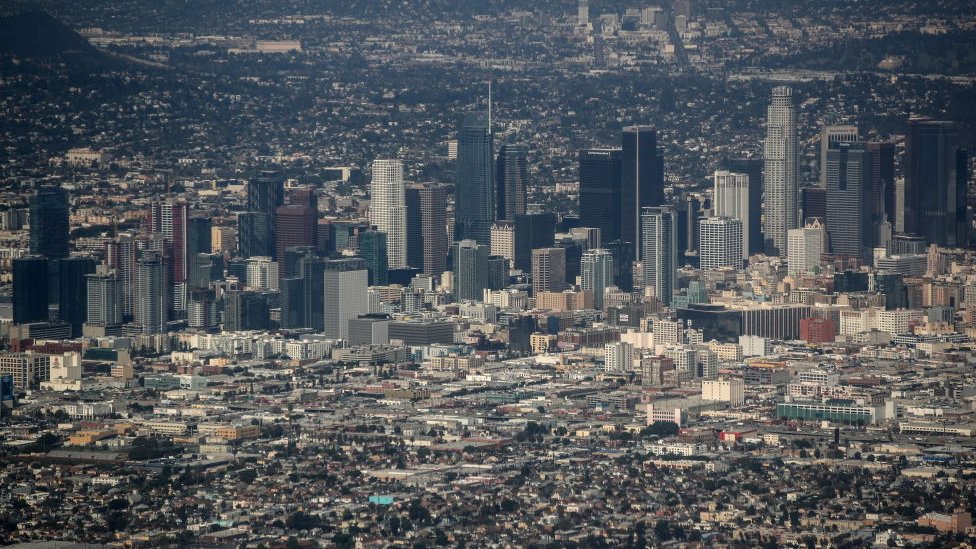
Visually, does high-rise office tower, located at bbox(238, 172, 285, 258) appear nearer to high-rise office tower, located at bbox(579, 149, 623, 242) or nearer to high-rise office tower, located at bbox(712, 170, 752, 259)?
high-rise office tower, located at bbox(579, 149, 623, 242)

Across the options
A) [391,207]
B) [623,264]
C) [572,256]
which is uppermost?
[391,207]

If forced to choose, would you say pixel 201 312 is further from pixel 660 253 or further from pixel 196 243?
pixel 660 253

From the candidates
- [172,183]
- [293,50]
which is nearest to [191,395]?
[172,183]

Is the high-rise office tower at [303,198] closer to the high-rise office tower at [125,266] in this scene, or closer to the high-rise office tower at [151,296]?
the high-rise office tower at [125,266]

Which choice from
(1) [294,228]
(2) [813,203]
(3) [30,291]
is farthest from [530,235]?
(3) [30,291]

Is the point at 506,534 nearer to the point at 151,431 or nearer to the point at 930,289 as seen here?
the point at 151,431
